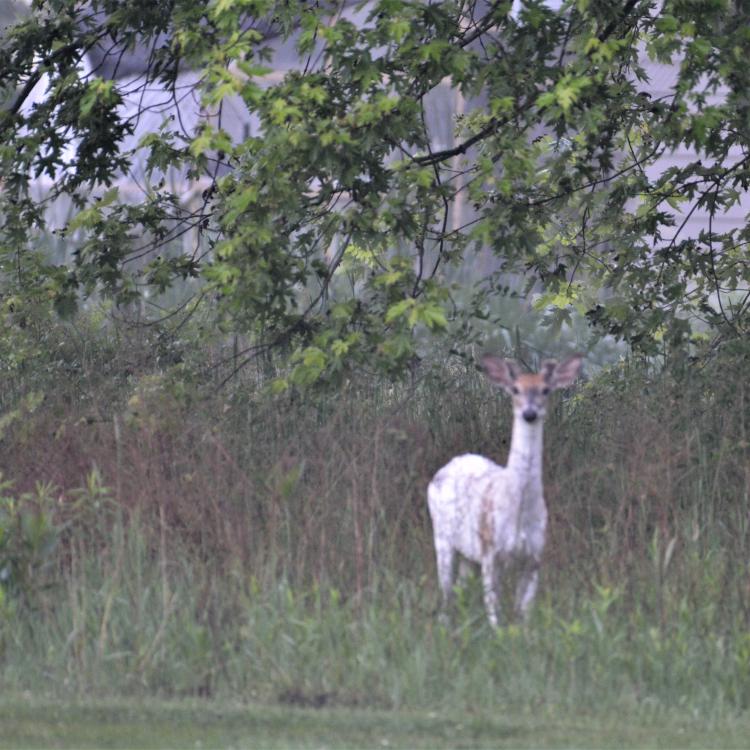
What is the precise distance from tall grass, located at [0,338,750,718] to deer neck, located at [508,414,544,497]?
62cm

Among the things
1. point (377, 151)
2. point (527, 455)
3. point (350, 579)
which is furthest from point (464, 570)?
point (377, 151)

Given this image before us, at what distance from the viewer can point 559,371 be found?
6.65 m

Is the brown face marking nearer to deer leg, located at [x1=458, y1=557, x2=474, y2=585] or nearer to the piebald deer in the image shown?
the piebald deer

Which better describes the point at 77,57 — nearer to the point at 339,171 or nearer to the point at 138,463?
the point at 339,171

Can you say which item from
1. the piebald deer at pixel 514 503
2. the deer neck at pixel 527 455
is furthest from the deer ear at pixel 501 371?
the deer neck at pixel 527 455

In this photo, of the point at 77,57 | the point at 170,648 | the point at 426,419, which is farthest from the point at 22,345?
the point at 170,648

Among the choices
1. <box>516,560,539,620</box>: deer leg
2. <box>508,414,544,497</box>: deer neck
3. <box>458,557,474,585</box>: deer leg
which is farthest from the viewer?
<box>458,557,474,585</box>: deer leg

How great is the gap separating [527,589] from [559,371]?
3.39 feet

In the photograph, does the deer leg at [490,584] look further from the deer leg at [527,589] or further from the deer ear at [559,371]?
the deer ear at [559,371]

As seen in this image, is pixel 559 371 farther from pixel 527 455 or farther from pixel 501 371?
pixel 527 455

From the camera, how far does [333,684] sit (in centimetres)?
611

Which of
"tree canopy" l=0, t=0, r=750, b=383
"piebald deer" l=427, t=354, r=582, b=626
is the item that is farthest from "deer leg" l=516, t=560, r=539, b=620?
"tree canopy" l=0, t=0, r=750, b=383

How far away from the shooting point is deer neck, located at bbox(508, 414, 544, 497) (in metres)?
6.43

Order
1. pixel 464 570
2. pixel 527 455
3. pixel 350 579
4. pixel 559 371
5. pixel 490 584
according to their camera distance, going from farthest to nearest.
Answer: pixel 350 579 < pixel 464 570 < pixel 559 371 < pixel 490 584 < pixel 527 455
